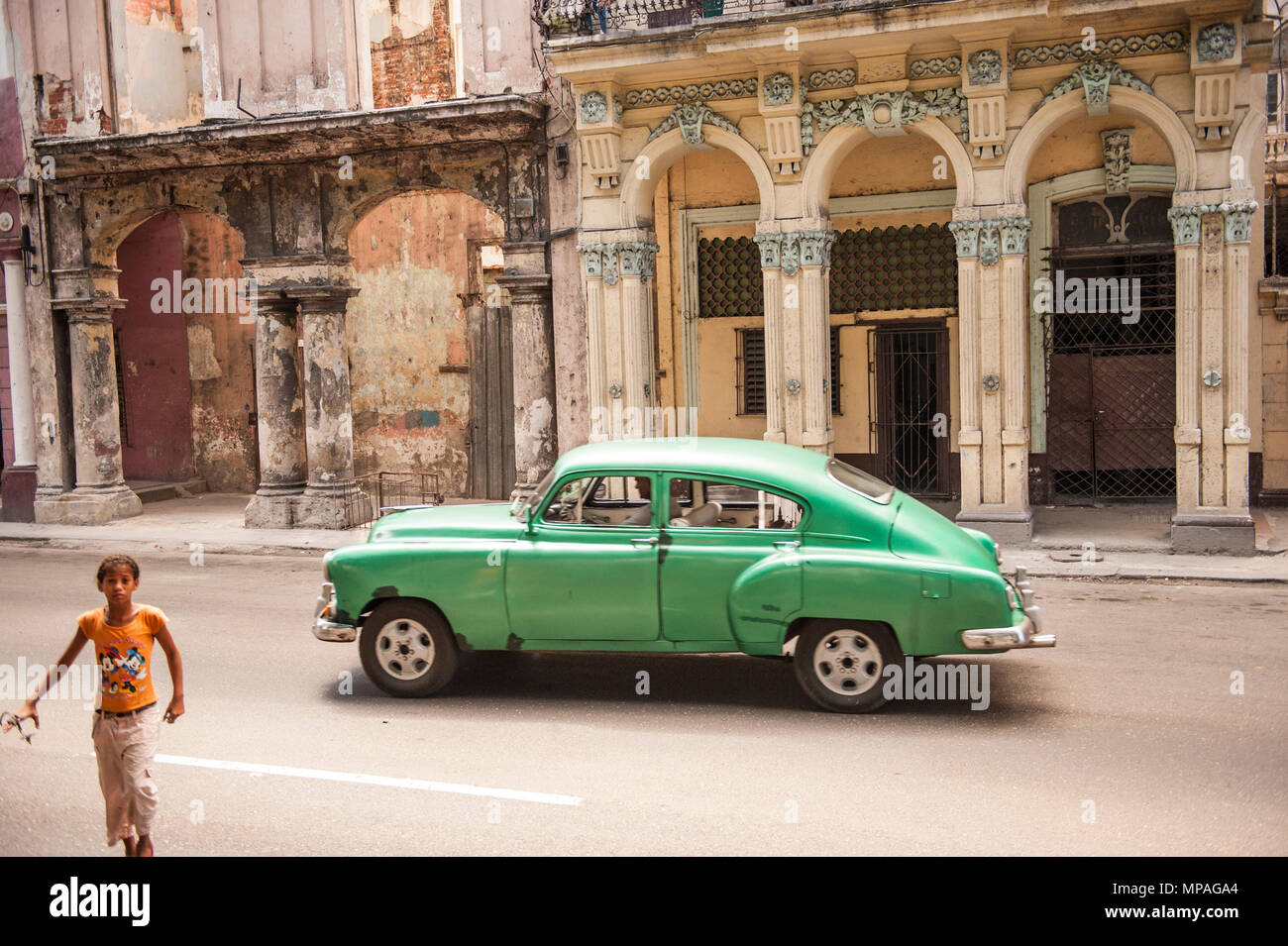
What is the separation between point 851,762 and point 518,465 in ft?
36.0

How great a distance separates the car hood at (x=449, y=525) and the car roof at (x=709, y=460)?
52cm

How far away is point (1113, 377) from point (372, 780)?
42.3 feet

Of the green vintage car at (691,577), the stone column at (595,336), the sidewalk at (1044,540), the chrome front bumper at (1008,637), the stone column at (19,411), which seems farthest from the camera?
the stone column at (19,411)

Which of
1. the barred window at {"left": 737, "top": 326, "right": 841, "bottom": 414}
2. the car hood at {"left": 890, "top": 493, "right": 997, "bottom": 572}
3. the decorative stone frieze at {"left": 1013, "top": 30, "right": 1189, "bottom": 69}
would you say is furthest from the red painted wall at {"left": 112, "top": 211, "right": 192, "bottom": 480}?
the car hood at {"left": 890, "top": 493, "right": 997, "bottom": 572}

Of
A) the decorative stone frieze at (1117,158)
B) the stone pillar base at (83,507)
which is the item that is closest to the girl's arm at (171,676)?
the decorative stone frieze at (1117,158)

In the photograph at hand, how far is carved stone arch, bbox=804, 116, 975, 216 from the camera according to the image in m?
14.7

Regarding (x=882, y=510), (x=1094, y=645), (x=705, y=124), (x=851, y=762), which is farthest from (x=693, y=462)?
(x=705, y=124)

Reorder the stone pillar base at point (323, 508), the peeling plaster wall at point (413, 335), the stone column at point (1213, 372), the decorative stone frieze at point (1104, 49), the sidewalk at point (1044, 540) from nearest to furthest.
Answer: the sidewalk at point (1044, 540) < the stone column at point (1213, 372) < the decorative stone frieze at point (1104, 49) < the stone pillar base at point (323, 508) < the peeling plaster wall at point (413, 335)

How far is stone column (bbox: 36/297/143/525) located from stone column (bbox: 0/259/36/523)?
54 centimetres

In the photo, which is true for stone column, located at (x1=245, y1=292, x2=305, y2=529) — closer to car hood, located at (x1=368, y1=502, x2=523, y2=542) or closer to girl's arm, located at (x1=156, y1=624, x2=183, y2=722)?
car hood, located at (x1=368, y1=502, x2=523, y2=542)

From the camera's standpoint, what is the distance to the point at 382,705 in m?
8.34

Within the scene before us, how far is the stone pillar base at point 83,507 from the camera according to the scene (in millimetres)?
19438

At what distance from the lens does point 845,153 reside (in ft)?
51.2

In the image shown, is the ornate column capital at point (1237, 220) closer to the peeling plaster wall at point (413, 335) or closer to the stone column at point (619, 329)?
the stone column at point (619, 329)
